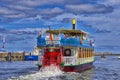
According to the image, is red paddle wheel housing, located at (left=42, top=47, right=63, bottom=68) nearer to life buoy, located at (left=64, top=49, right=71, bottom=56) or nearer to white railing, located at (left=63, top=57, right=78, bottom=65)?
white railing, located at (left=63, top=57, right=78, bottom=65)

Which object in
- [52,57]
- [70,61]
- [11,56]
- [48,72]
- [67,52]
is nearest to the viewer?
[48,72]

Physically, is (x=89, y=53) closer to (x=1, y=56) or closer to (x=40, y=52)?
(x=40, y=52)

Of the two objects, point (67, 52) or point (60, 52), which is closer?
point (60, 52)

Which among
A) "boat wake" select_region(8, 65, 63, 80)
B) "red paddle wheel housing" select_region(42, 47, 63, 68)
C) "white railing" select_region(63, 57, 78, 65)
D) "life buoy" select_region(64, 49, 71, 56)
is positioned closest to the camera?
"boat wake" select_region(8, 65, 63, 80)

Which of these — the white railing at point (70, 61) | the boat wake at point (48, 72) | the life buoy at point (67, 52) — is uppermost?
the life buoy at point (67, 52)

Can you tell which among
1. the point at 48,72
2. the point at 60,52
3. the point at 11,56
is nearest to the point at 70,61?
the point at 60,52

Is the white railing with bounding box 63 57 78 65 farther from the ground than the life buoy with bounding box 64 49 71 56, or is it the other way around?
the life buoy with bounding box 64 49 71 56

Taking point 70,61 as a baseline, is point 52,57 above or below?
above

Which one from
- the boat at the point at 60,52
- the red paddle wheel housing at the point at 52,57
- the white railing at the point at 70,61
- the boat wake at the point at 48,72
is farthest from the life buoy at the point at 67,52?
the boat wake at the point at 48,72

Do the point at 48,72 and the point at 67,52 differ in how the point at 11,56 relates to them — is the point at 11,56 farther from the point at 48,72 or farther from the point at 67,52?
the point at 48,72

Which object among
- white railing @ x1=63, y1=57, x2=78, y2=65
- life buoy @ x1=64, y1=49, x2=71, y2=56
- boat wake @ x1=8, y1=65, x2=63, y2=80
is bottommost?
boat wake @ x1=8, y1=65, x2=63, y2=80

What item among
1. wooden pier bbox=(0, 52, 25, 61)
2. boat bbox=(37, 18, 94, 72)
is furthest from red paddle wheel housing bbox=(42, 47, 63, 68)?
wooden pier bbox=(0, 52, 25, 61)

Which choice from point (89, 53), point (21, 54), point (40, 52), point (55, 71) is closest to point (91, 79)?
point (55, 71)

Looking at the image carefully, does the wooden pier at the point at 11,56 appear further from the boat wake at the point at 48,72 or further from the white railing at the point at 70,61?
the boat wake at the point at 48,72
